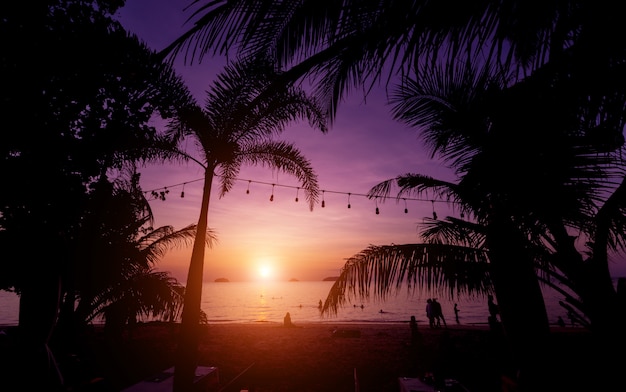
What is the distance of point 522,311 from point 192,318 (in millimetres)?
6174

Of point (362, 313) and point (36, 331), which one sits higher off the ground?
point (36, 331)

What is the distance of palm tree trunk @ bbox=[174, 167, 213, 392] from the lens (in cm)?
620

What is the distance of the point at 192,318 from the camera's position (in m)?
6.66

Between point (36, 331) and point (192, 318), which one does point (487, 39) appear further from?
point (192, 318)

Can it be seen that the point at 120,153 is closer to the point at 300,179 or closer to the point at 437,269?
the point at 300,179

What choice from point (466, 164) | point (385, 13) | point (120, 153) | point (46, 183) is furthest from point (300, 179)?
point (385, 13)

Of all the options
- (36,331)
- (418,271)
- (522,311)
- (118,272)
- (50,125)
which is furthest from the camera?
(118,272)

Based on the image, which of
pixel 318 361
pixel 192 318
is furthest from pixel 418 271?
pixel 318 361

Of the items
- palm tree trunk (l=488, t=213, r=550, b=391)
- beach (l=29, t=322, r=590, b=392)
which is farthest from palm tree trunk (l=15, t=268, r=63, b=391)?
palm tree trunk (l=488, t=213, r=550, b=391)

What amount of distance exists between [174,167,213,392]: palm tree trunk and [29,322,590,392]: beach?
143cm

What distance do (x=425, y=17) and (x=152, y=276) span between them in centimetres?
1043

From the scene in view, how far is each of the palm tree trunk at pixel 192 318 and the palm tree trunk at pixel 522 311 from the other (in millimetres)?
5775

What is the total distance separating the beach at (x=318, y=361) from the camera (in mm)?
8570

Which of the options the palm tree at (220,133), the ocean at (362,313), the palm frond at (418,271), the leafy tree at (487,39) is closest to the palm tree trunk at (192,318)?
the palm tree at (220,133)
